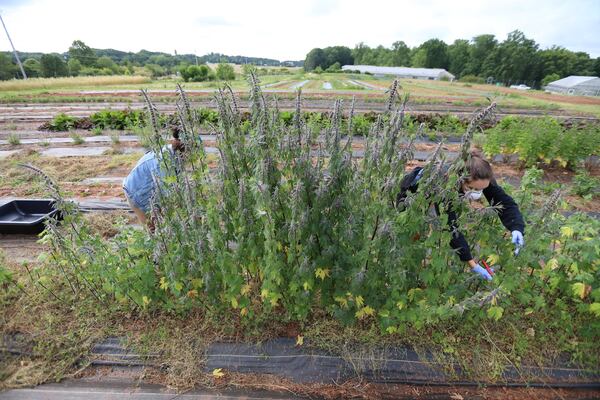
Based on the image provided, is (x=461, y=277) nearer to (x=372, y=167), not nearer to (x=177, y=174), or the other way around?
(x=372, y=167)

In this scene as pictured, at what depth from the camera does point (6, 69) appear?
51844 mm

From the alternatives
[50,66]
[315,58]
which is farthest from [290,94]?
[315,58]

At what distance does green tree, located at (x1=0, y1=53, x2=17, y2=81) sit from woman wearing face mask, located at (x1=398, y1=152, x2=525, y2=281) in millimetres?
73585

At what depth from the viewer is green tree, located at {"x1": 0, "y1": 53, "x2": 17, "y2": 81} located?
1994 inches

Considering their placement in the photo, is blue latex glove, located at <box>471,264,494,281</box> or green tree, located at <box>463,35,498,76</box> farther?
green tree, located at <box>463,35,498,76</box>

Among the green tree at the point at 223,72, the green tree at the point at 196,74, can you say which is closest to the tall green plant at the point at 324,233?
the green tree at the point at 223,72

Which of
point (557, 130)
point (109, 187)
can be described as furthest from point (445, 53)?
point (109, 187)

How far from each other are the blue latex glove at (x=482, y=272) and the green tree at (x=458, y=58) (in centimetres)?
8990

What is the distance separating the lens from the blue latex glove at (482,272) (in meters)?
2.54

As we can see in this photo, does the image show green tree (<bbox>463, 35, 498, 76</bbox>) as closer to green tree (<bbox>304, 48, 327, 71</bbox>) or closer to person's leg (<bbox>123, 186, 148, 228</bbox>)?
green tree (<bbox>304, 48, 327, 71</bbox>)

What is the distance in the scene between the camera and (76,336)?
2.92 meters

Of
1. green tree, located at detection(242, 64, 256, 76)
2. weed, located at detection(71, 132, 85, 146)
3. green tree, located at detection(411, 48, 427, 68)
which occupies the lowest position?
weed, located at detection(71, 132, 85, 146)

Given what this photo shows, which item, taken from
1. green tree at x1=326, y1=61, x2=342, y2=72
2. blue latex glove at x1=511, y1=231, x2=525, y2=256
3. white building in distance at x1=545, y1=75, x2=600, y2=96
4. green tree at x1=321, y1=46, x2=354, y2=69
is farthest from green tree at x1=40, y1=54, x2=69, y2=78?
white building in distance at x1=545, y1=75, x2=600, y2=96

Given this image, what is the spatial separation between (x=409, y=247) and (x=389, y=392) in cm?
126
